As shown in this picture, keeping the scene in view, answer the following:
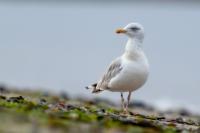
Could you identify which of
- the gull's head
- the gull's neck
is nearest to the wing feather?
the gull's neck

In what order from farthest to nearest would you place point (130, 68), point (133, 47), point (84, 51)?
point (84, 51)
point (133, 47)
point (130, 68)

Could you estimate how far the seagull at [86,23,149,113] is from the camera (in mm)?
11008

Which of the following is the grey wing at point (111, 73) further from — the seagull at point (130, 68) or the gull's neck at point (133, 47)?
the gull's neck at point (133, 47)

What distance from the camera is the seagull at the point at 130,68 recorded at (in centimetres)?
1101

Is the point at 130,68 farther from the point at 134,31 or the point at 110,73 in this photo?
the point at 134,31

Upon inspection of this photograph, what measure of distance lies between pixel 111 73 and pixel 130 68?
1.91 feet

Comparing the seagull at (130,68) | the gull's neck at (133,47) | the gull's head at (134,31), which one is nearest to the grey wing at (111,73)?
the seagull at (130,68)

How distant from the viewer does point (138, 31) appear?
11.5 m

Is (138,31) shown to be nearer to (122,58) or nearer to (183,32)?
(122,58)

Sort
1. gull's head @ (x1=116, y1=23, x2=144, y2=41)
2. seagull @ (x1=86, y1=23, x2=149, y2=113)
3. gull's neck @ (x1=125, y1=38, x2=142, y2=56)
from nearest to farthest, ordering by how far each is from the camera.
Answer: seagull @ (x1=86, y1=23, x2=149, y2=113), gull's neck @ (x1=125, y1=38, x2=142, y2=56), gull's head @ (x1=116, y1=23, x2=144, y2=41)

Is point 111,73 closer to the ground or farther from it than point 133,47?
closer to the ground

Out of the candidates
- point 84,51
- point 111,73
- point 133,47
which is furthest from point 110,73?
point 84,51

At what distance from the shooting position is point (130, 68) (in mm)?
11000

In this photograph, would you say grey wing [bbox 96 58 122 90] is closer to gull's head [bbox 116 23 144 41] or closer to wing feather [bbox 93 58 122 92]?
wing feather [bbox 93 58 122 92]
